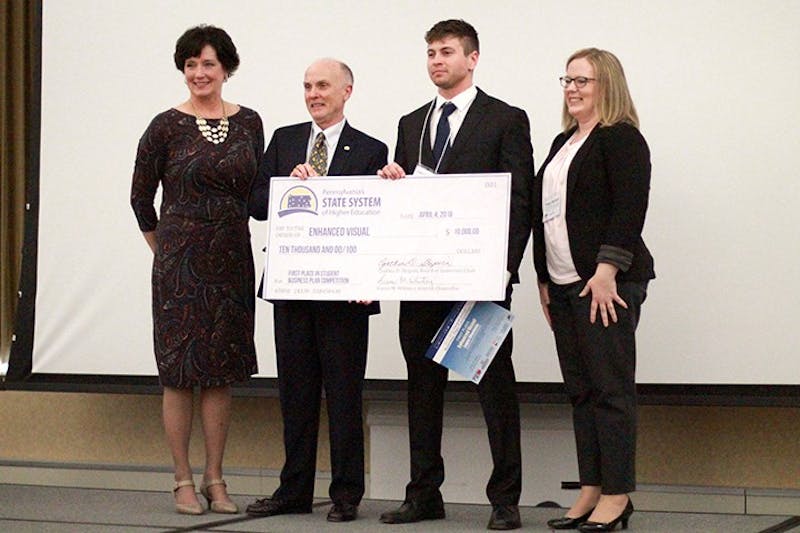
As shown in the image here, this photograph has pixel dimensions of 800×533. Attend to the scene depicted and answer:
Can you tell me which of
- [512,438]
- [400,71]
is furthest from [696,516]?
[400,71]

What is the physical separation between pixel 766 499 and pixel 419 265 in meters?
1.66

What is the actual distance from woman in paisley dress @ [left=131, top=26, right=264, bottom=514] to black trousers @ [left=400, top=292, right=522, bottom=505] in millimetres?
586

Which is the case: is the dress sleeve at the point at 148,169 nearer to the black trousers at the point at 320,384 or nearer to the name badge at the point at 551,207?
the black trousers at the point at 320,384

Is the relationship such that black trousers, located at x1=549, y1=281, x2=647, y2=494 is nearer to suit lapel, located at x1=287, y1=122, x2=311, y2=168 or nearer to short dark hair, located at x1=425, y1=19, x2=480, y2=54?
short dark hair, located at x1=425, y1=19, x2=480, y2=54

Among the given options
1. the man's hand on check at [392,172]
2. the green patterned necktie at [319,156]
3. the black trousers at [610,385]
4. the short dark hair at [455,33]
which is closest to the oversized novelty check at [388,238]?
the man's hand on check at [392,172]

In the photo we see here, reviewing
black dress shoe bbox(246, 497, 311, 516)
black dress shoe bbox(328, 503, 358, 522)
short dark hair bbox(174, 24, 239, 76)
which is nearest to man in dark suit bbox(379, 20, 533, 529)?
black dress shoe bbox(328, 503, 358, 522)

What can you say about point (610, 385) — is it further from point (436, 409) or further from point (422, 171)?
point (422, 171)

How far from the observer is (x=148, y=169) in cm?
393

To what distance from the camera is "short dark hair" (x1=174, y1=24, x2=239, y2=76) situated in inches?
154

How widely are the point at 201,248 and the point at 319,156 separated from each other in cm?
47

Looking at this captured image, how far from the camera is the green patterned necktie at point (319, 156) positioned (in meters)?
3.84

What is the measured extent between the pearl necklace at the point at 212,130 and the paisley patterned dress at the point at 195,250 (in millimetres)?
14

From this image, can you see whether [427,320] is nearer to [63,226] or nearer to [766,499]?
[766,499]

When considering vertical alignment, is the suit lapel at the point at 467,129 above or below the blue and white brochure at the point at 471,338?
above
